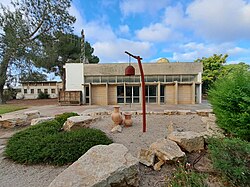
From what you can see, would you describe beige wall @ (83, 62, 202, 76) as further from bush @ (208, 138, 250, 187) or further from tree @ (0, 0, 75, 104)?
bush @ (208, 138, 250, 187)

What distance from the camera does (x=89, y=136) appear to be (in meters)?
3.97

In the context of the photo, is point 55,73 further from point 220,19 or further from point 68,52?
point 220,19

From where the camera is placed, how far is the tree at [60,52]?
65.0ft

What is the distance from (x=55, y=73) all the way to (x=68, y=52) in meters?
5.07

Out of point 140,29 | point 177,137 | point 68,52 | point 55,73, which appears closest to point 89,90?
point 140,29

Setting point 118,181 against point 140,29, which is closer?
point 118,181

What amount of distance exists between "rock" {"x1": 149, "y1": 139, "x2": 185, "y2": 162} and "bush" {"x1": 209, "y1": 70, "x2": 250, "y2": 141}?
1.57 m

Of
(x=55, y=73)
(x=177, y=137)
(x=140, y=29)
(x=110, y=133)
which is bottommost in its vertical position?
(x=110, y=133)

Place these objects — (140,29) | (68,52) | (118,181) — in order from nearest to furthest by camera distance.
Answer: (118,181), (140,29), (68,52)

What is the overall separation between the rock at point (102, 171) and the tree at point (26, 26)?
19.8 metres

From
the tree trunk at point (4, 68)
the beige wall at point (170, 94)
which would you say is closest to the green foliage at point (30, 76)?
the tree trunk at point (4, 68)

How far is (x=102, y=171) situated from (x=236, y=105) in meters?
3.36

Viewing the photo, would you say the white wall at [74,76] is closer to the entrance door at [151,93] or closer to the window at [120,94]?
the window at [120,94]

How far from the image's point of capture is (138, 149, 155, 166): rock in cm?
297
